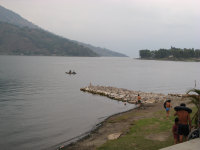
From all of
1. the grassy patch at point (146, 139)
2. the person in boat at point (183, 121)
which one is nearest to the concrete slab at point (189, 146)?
the person in boat at point (183, 121)

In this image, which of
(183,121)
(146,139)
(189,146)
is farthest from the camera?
(146,139)

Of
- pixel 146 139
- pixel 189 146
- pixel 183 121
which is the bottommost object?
pixel 146 139

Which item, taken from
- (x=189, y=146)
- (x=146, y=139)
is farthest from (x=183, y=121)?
(x=146, y=139)

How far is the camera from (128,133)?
18.0 m

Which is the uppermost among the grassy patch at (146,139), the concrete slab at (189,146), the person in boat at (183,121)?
the person in boat at (183,121)

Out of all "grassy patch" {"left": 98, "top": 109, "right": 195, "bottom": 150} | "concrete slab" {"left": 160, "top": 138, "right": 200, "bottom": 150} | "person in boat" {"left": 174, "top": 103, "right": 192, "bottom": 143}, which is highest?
"person in boat" {"left": 174, "top": 103, "right": 192, "bottom": 143}

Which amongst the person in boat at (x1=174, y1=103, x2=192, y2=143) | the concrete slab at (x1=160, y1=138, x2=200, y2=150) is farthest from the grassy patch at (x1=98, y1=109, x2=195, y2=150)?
the concrete slab at (x1=160, y1=138, x2=200, y2=150)

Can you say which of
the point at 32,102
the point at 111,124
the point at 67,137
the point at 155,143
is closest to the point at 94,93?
the point at 32,102

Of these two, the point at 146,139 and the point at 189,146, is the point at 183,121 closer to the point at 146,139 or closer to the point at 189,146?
the point at 189,146

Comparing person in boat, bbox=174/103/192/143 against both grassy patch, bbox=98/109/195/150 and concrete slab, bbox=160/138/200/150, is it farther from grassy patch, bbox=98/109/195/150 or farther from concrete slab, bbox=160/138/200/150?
grassy patch, bbox=98/109/195/150

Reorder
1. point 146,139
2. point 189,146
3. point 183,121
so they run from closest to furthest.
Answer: point 189,146 → point 183,121 → point 146,139

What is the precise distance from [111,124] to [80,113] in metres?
8.03

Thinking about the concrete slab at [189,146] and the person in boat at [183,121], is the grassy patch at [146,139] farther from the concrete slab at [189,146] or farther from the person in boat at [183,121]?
the concrete slab at [189,146]

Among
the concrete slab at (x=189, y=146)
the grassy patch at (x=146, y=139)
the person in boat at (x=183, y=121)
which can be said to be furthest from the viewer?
the grassy patch at (x=146, y=139)
